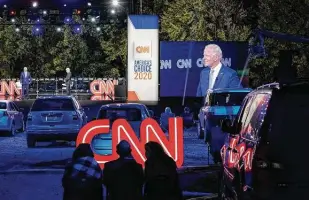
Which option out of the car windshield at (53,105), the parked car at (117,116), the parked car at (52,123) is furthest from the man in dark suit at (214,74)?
the parked car at (117,116)

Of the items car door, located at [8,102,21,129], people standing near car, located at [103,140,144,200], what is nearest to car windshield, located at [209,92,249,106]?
car door, located at [8,102,21,129]

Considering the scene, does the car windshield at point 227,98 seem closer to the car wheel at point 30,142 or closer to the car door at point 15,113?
the car wheel at point 30,142

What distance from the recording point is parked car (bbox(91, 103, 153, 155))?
15961 millimetres

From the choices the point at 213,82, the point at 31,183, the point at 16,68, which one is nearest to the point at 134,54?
the point at 213,82

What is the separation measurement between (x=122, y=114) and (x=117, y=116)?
21cm

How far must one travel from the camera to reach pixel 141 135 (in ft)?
47.5

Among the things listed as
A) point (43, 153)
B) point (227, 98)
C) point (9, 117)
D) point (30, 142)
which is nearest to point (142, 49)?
point (9, 117)

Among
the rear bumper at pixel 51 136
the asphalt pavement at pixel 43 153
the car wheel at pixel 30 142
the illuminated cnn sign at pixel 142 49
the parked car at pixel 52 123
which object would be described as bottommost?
the asphalt pavement at pixel 43 153

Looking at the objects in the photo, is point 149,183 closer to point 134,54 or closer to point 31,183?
point 31,183

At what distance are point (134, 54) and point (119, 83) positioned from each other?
27.4 metres

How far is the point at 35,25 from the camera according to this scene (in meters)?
55.7

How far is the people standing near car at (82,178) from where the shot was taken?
7422mm

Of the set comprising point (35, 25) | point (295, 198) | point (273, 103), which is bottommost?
point (295, 198)

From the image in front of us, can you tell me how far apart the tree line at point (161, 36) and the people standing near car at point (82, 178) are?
28.8 meters
